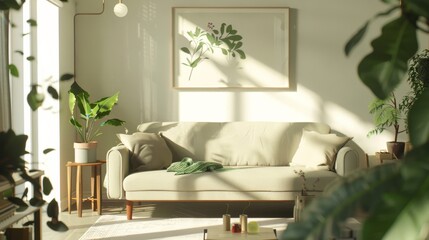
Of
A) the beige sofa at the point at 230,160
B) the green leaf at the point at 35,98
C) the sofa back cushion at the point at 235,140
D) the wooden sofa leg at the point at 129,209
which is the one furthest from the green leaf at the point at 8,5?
the sofa back cushion at the point at 235,140

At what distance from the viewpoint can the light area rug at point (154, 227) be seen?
14.1 ft

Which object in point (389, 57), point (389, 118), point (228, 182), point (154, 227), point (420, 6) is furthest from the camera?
point (389, 118)

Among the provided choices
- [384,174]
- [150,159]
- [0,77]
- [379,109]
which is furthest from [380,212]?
[379,109]

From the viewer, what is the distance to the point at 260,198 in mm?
4844

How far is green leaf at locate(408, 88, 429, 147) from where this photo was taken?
22.7 inches

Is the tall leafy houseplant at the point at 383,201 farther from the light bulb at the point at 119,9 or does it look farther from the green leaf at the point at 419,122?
the light bulb at the point at 119,9

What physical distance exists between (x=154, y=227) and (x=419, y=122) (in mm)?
4181

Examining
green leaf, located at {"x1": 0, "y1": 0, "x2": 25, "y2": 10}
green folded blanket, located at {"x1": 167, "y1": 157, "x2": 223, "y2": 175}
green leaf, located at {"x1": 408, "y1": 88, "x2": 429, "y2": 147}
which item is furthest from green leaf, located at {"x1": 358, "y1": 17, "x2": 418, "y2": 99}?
green folded blanket, located at {"x1": 167, "y1": 157, "x2": 223, "y2": 175}

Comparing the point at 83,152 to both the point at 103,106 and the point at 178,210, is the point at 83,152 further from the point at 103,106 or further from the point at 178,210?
the point at 178,210

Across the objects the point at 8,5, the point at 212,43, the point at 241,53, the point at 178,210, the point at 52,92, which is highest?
the point at 212,43

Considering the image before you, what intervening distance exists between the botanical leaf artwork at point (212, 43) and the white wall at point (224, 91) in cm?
24

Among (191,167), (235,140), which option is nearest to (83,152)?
(191,167)

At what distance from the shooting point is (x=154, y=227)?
15.2 feet

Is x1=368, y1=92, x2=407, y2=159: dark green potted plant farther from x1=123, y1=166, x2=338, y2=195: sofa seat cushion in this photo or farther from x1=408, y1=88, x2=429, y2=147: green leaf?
x1=408, y1=88, x2=429, y2=147: green leaf
